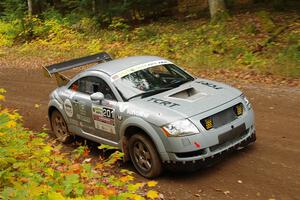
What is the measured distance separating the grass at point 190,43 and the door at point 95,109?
6095mm

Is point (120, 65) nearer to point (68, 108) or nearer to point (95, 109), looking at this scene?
point (95, 109)

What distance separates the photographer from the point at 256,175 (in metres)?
6.70

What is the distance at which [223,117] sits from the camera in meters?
6.84

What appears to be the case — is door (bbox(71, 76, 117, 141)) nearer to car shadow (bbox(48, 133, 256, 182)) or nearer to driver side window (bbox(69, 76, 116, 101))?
driver side window (bbox(69, 76, 116, 101))

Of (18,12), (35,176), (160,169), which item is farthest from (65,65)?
(18,12)

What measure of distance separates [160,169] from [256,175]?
1.52 m

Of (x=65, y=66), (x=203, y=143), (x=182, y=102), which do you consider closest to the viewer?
(x=203, y=143)

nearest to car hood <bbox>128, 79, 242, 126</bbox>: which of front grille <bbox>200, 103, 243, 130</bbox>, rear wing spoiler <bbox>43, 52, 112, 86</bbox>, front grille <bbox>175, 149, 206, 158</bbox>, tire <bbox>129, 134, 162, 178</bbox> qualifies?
front grille <bbox>200, 103, 243, 130</bbox>

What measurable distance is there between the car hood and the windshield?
0.63 ft

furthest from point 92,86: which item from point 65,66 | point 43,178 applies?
point 43,178

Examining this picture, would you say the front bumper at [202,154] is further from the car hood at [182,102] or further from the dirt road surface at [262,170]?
the car hood at [182,102]

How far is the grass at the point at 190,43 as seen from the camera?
1353cm

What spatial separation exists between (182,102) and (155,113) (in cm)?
51

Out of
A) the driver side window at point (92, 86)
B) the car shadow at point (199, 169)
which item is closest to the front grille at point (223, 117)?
the car shadow at point (199, 169)
